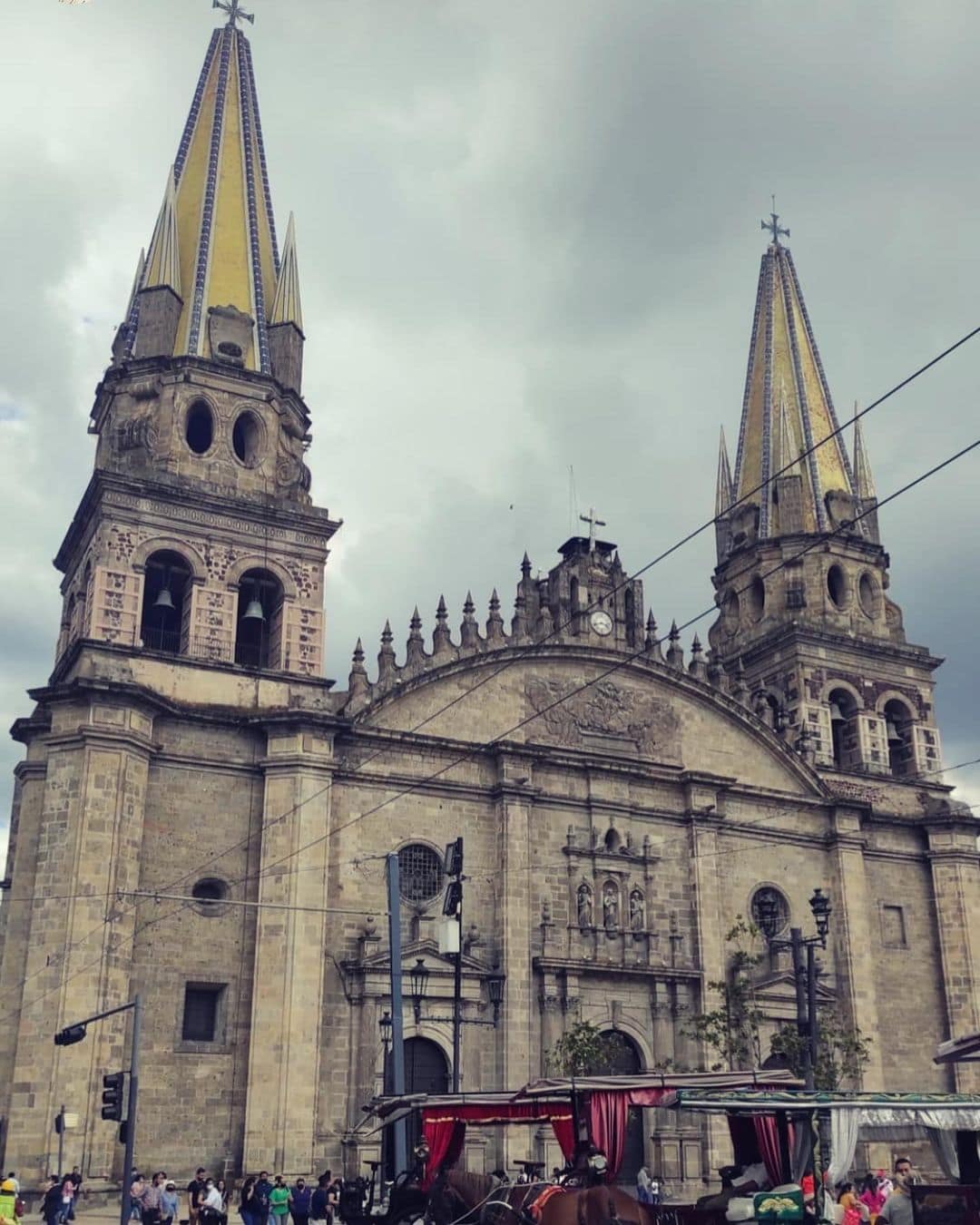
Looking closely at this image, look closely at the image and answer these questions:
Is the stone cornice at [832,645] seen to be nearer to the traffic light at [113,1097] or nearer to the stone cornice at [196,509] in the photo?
the stone cornice at [196,509]

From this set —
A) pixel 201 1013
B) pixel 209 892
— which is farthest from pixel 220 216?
pixel 201 1013

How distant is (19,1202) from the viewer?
23.9m

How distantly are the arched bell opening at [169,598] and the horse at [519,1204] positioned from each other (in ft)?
62.5

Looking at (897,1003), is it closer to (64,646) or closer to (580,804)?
(580,804)

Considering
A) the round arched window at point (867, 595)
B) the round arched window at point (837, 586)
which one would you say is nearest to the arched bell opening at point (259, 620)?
the round arched window at point (837, 586)

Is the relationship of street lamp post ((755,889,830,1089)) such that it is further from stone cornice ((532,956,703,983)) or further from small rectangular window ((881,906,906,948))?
small rectangular window ((881,906,906,948))

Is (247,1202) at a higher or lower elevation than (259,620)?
lower

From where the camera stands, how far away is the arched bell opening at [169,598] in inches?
1298

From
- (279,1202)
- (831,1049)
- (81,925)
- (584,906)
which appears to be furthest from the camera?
(831,1049)

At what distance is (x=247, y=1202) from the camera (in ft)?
71.3

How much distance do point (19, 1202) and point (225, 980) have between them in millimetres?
6353

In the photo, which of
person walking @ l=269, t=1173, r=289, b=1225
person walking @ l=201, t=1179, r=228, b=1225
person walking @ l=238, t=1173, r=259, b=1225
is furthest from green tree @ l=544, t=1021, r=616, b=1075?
person walking @ l=201, t=1179, r=228, b=1225

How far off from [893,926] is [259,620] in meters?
20.3

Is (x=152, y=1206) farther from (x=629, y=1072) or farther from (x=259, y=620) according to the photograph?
(x=259, y=620)
